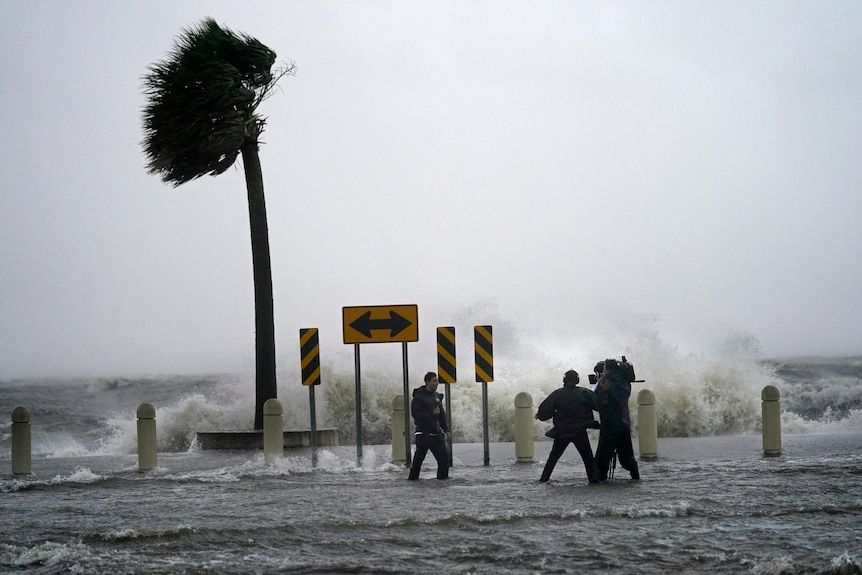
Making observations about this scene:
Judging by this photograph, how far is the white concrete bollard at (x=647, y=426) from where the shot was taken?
20.4 m

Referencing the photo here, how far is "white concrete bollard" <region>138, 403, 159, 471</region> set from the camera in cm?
1939

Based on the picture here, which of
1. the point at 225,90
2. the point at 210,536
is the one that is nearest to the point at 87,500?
the point at 210,536

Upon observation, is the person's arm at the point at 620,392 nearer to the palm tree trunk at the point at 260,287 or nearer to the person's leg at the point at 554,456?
A: the person's leg at the point at 554,456

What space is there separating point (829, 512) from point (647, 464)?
6.78 metres

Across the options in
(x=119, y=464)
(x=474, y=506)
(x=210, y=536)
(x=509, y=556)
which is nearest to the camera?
(x=509, y=556)

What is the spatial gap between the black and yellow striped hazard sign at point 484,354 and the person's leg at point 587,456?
352 centimetres

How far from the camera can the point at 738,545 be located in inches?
406

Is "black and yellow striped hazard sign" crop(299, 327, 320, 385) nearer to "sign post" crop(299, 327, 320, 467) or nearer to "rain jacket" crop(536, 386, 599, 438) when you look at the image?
"sign post" crop(299, 327, 320, 467)

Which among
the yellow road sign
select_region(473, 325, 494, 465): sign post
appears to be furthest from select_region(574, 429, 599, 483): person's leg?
the yellow road sign

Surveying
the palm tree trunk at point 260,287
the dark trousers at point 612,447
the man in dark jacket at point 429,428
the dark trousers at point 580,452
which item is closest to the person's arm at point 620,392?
the dark trousers at point 612,447

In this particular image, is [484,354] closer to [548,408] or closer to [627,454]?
[548,408]

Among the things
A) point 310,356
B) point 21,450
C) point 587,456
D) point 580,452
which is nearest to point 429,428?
point 580,452

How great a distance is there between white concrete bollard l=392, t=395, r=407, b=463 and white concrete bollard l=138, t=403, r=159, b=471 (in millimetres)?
3856

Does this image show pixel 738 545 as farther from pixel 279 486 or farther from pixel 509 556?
pixel 279 486
